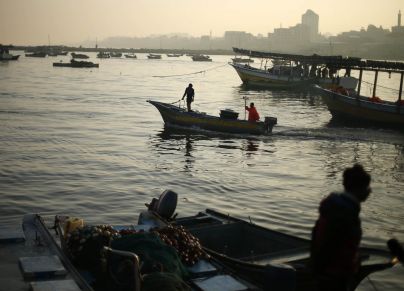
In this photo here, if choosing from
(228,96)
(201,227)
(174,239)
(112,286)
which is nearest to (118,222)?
(201,227)

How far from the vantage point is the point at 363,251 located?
9.76m

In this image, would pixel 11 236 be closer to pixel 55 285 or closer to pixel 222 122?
pixel 55 285

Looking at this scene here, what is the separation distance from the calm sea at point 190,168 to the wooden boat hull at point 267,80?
2552 centimetres

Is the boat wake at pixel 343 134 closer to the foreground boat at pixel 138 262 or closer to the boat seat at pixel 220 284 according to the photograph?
the foreground boat at pixel 138 262

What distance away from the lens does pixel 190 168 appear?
71.7 ft

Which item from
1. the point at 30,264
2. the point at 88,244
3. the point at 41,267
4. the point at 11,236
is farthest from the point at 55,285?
the point at 11,236

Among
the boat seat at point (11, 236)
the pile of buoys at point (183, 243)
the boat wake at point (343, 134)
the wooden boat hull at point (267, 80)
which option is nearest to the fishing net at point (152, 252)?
the pile of buoys at point (183, 243)

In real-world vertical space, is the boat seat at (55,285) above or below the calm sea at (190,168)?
above

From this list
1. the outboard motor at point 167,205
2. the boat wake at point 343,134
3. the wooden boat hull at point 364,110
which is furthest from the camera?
the wooden boat hull at point 364,110

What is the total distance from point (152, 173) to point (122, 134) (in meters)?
10.6

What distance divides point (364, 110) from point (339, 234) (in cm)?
3151

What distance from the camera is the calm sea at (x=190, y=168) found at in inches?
613

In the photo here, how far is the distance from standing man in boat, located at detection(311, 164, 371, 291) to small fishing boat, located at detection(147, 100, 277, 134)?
2366 centimetres

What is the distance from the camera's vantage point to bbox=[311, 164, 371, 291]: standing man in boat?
505cm
